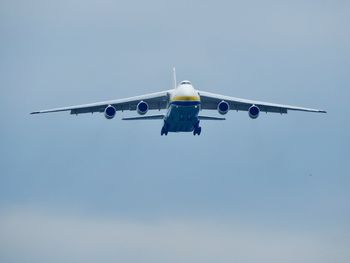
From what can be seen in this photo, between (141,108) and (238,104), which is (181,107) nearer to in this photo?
(141,108)

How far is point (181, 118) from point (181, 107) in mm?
996

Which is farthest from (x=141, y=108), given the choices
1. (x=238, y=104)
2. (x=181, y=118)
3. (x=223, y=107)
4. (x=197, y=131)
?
(x=238, y=104)

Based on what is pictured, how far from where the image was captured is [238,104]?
50.9 metres

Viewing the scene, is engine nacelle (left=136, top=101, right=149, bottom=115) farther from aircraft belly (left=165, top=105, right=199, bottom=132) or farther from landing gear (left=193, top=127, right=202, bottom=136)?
landing gear (left=193, top=127, right=202, bottom=136)

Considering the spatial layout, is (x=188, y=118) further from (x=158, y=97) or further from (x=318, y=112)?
(x=318, y=112)

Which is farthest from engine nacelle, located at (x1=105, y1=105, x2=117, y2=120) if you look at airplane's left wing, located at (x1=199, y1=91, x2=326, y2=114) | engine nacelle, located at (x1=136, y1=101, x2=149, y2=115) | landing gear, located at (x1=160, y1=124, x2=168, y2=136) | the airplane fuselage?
airplane's left wing, located at (x1=199, y1=91, x2=326, y2=114)

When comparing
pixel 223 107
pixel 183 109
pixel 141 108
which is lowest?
pixel 183 109

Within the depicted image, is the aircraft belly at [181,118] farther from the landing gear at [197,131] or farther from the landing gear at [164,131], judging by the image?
the landing gear at [197,131]

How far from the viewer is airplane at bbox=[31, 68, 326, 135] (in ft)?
155

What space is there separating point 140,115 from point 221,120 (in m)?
4.70

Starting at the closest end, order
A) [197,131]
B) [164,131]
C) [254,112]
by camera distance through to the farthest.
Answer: [254,112]
[164,131]
[197,131]

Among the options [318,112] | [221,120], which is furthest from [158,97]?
[318,112]

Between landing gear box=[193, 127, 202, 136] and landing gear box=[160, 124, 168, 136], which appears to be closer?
landing gear box=[160, 124, 168, 136]

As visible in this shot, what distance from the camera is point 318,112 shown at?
49.0 meters
